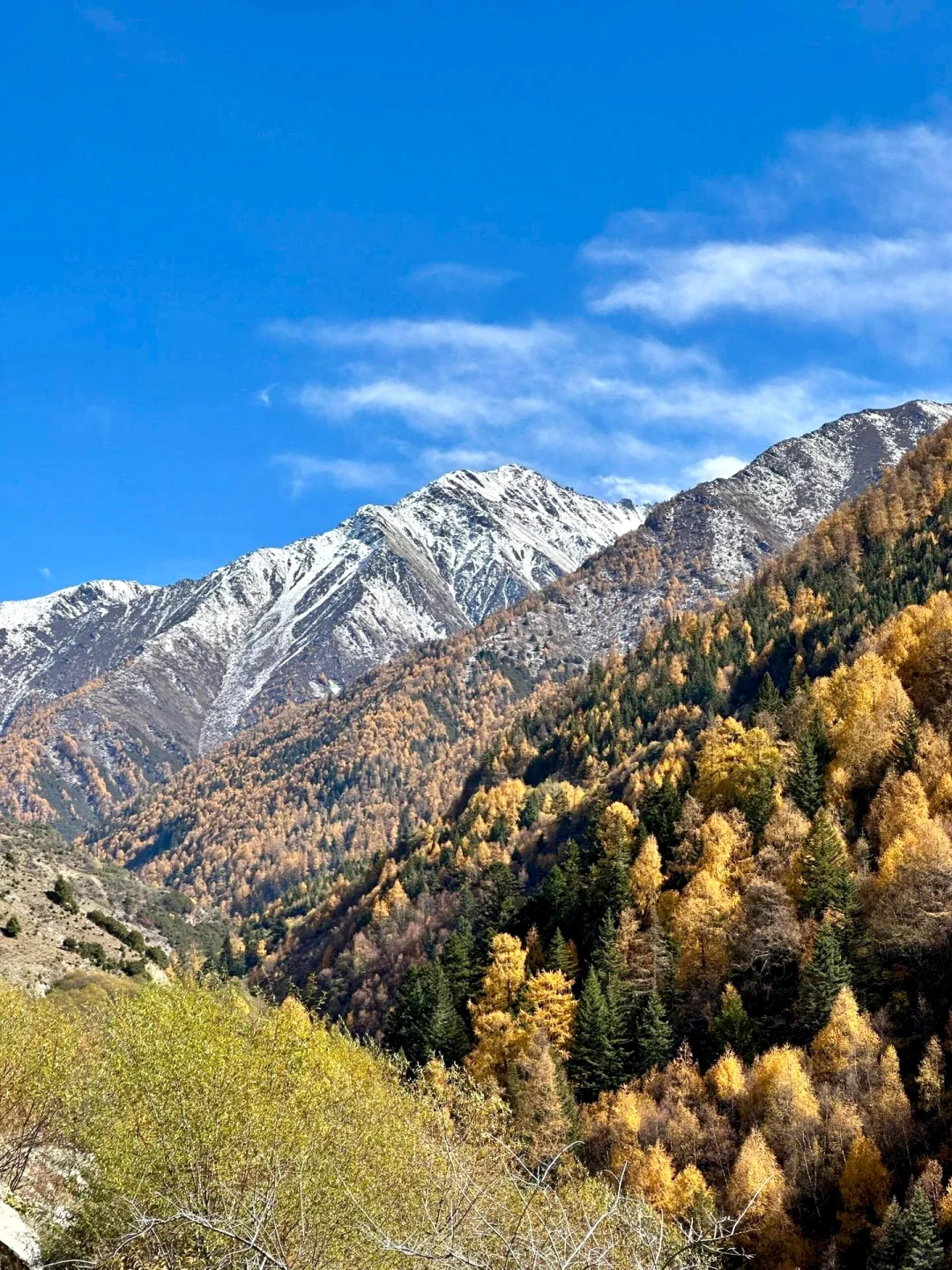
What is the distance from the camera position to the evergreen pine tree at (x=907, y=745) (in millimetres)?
100062

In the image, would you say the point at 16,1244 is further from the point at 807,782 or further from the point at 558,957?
the point at 807,782

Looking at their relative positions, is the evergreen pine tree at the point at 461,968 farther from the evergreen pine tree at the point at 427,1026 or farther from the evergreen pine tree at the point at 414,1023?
the evergreen pine tree at the point at 414,1023

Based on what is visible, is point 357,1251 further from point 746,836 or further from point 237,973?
point 237,973

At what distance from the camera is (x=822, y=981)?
255 ft

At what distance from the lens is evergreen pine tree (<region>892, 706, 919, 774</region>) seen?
100m

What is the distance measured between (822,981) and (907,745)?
1354 inches

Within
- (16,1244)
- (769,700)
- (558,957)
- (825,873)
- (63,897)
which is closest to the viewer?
(16,1244)

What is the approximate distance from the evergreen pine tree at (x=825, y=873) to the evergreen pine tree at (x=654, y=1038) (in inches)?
704

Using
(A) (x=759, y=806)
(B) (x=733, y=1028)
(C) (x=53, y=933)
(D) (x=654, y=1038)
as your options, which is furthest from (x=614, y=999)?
(C) (x=53, y=933)

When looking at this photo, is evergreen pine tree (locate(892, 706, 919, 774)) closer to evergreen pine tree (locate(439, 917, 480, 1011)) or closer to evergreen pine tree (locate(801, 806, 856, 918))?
evergreen pine tree (locate(801, 806, 856, 918))

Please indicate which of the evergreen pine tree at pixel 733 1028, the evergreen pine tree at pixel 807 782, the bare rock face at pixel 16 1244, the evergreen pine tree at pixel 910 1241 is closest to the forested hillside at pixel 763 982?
the evergreen pine tree at pixel 910 1241

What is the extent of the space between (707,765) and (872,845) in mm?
28350

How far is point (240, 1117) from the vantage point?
37.4 m

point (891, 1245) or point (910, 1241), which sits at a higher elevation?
point (910, 1241)
